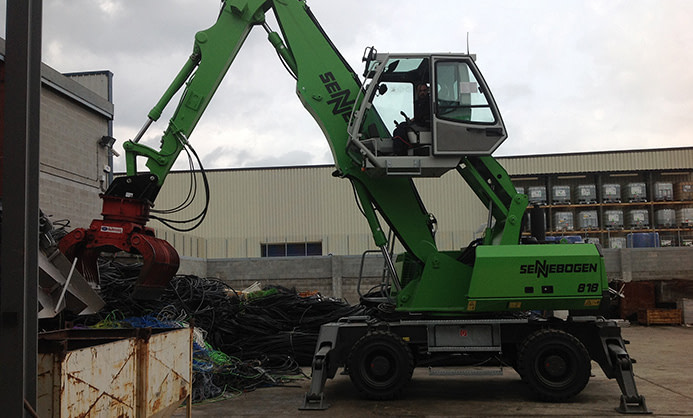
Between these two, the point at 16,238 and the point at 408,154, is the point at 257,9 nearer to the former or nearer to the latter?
the point at 408,154

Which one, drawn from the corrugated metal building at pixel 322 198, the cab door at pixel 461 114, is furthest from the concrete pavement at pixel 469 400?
the corrugated metal building at pixel 322 198

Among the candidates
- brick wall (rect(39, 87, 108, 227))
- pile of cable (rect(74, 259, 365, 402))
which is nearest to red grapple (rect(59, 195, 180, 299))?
pile of cable (rect(74, 259, 365, 402))

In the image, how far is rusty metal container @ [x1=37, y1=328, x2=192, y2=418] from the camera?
3.42 meters

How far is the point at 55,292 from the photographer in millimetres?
5484

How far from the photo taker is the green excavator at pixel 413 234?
25.7 feet

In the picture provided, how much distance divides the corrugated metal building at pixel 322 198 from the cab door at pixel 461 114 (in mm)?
24642

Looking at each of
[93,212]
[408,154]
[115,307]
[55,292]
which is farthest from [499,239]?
[93,212]

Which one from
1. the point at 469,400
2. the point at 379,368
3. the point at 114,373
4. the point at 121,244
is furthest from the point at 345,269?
the point at 114,373

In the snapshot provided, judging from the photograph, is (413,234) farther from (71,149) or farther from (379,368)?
(71,149)

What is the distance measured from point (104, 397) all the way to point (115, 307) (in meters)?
6.75

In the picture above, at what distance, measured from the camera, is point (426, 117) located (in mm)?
8430

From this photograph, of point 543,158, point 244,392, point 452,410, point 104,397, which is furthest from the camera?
point 543,158

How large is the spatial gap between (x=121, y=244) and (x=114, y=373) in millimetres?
3457

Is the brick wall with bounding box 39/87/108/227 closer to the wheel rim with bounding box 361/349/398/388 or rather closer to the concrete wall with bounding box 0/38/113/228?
the concrete wall with bounding box 0/38/113/228
